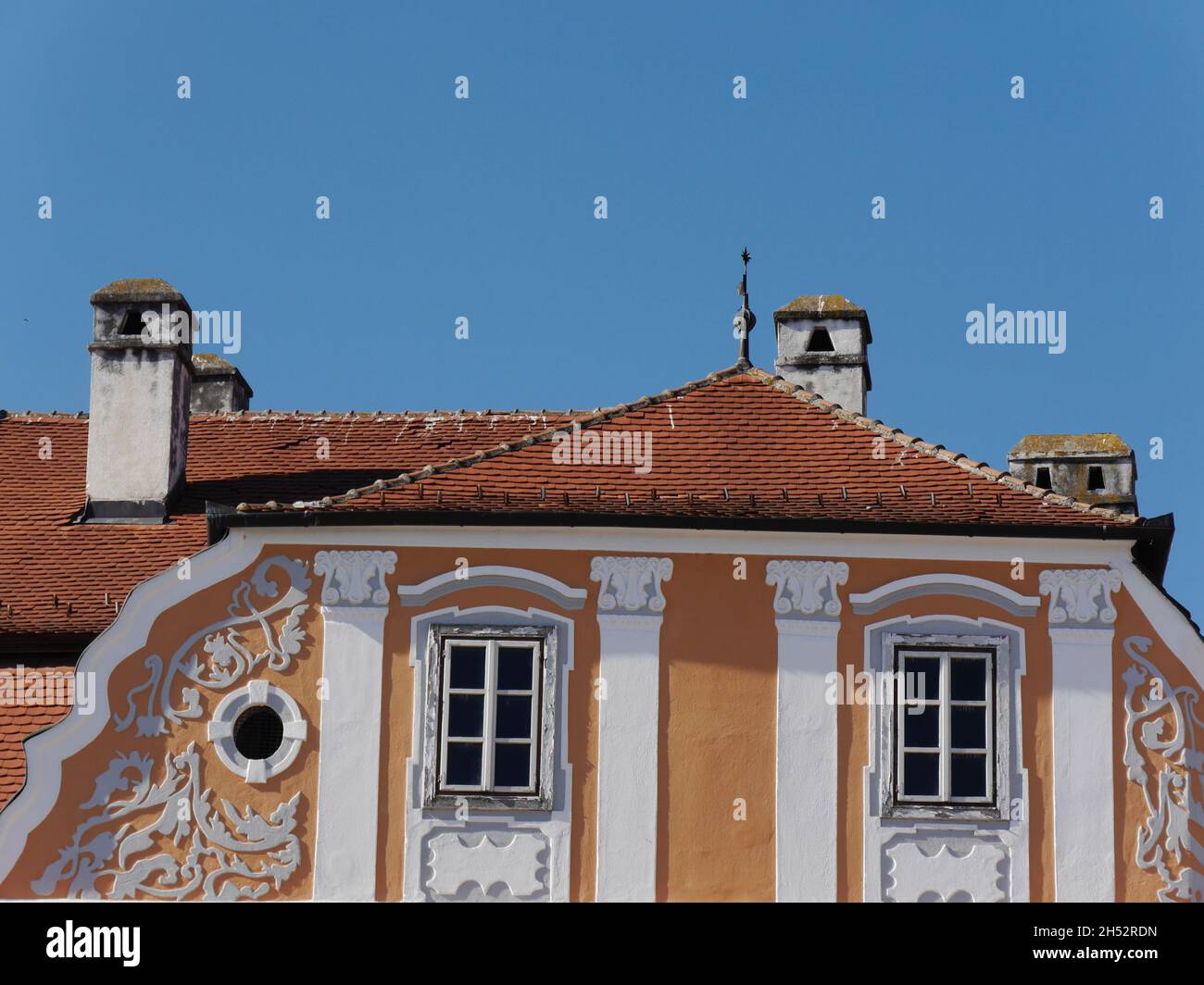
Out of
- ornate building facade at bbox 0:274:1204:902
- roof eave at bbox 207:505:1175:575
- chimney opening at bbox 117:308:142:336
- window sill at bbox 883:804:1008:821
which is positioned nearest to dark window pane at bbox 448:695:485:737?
ornate building facade at bbox 0:274:1204:902

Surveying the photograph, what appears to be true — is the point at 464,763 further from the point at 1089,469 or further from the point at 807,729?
the point at 1089,469

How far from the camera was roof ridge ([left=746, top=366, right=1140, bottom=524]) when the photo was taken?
74.5 ft

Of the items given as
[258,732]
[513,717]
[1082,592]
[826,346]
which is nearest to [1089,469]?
[826,346]

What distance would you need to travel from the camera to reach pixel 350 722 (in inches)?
865

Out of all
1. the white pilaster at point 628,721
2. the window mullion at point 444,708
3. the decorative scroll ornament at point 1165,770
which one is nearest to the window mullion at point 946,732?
the decorative scroll ornament at point 1165,770

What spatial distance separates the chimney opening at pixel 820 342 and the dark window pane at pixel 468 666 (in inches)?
270

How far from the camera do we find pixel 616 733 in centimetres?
2197

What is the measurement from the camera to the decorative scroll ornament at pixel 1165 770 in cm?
2166

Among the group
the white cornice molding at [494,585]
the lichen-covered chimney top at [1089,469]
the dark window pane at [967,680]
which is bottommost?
the dark window pane at [967,680]

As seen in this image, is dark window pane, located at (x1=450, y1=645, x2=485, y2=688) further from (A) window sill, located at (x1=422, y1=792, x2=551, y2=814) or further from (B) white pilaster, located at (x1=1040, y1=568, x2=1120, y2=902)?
(B) white pilaster, located at (x1=1040, y1=568, x2=1120, y2=902)

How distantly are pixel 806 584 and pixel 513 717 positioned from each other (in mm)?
2791

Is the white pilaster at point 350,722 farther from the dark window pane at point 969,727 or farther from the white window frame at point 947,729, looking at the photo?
the dark window pane at point 969,727
